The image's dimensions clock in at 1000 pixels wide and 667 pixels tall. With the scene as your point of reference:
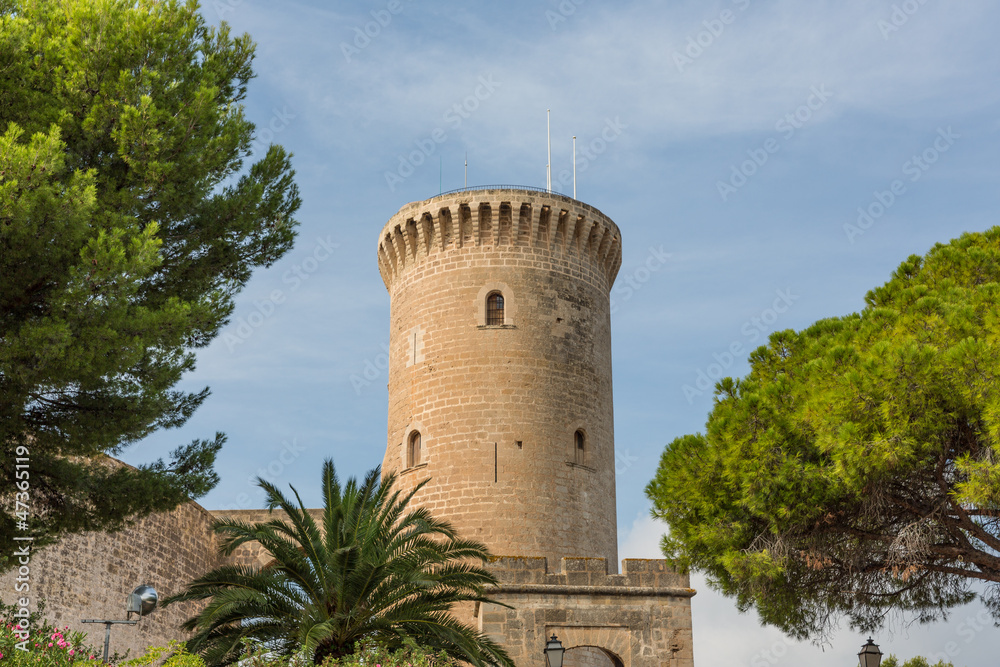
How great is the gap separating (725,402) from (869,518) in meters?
2.70

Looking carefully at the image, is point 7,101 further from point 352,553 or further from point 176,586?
point 176,586

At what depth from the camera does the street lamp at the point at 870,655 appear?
13.4 meters

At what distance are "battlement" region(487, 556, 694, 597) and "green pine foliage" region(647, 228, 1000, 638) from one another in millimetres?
807

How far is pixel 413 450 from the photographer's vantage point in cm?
2177

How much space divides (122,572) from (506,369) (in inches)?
318

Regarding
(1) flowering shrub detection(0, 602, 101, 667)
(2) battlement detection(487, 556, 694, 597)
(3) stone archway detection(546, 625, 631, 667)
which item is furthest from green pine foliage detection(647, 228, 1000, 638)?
(1) flowering shrub detection(0, 602, 101, 667)

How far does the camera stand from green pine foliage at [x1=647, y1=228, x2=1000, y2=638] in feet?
47.0

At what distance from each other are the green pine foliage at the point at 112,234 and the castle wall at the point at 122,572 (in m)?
5.46

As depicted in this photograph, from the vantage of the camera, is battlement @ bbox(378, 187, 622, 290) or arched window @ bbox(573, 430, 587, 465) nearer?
arched window @ bbox(573, 430, 587, 465)

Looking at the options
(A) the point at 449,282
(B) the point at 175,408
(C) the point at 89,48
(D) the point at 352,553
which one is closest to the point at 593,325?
(A) the point at 449,282

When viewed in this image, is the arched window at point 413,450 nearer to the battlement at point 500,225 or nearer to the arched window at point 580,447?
the arched window at point 580,447

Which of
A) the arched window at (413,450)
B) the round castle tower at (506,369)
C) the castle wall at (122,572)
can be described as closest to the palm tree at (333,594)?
the castle wall at (122,572)

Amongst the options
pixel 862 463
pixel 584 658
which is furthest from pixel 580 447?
pixel 862 463

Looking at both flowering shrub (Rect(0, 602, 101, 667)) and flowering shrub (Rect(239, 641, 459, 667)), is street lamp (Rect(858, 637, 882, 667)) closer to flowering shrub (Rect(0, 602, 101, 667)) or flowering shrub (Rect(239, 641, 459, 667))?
flowering shrub (Rect(239, 641, 459, 667))
